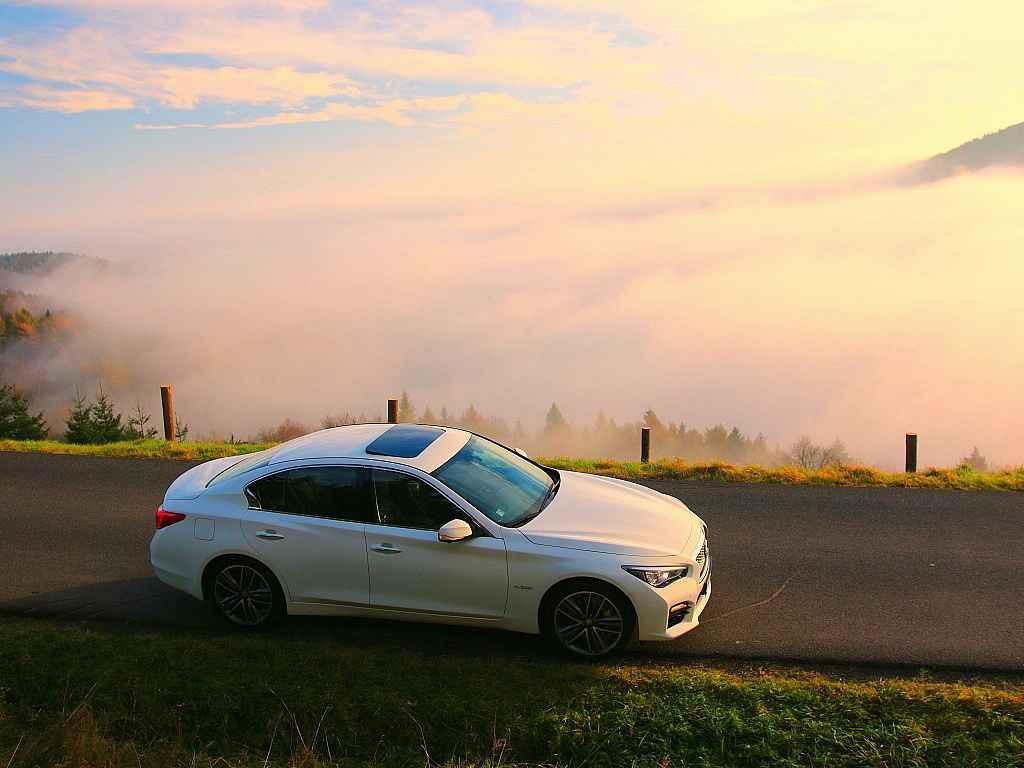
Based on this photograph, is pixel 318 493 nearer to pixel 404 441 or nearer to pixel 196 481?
pixel 404 441

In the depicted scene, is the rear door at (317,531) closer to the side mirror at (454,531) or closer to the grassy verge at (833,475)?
the side mirror at (454,531)

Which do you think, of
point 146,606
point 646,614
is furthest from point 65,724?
point 646,614

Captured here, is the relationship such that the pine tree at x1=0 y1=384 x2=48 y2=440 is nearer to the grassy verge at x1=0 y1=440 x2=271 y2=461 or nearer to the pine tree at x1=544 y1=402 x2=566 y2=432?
the grassy verge at x1=0 y1=440 x2=271 y2=461

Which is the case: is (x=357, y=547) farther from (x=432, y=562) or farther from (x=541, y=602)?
(x=541, y=602)

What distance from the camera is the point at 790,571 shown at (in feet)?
29.8

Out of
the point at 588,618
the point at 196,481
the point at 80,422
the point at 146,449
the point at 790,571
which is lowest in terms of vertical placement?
the point at 790,571

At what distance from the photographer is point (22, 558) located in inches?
385

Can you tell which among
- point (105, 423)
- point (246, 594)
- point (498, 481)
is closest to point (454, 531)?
point (498, 481)

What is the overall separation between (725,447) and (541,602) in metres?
149

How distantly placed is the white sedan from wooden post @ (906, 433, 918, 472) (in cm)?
897

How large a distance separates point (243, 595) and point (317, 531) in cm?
88

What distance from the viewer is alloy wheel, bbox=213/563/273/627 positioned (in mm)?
7602

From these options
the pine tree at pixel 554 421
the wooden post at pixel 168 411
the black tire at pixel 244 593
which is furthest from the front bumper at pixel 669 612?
the pine tree at pixel 554 421

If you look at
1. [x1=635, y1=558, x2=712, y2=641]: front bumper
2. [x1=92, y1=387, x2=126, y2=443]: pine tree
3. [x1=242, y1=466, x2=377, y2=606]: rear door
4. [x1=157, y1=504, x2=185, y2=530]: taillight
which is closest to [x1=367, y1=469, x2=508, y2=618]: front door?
[x1=242, y1=466, x2=377, y2=606]: rear door
